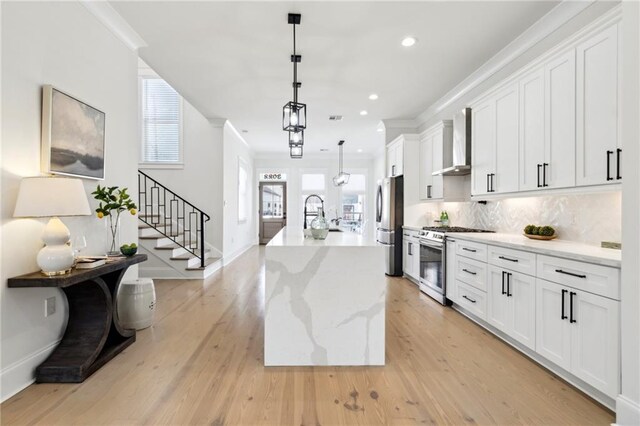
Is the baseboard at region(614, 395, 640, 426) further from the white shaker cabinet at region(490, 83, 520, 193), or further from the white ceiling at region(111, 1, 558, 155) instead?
the white ceiling at region(111, 1, 558, 155)

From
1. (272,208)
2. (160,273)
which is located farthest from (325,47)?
(272,208)

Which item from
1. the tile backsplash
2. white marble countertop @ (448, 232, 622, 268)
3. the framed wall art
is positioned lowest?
white marble countertop @ (448, 232, 622, 268)

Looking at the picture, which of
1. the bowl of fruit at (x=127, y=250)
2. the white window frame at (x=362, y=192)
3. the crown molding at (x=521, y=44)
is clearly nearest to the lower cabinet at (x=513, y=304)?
the crown molding at (x=521, y=44)

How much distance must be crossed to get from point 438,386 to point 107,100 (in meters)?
3.69

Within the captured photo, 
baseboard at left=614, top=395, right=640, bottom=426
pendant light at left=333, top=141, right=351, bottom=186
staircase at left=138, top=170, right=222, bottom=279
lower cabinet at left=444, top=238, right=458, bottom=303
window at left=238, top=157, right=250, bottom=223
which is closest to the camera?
baseboard at left=614, top=395, right=640, bottom=426

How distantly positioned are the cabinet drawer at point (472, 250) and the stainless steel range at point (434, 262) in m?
0.35

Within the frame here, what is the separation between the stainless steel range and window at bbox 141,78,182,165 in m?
5.07

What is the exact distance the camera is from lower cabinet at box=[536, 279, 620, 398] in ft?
6.10

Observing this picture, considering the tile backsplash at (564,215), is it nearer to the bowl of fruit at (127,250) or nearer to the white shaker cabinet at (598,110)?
the white shaker cabinet at (598,110)

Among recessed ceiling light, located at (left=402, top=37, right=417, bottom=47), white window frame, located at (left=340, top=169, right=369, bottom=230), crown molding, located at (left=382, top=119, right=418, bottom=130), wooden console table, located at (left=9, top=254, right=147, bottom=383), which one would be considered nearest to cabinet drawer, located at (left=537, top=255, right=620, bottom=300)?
recessed ceiling light, located at (left=402, top=37, right=417, bottom=47)

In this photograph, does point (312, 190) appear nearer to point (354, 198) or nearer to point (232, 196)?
point (354, 198)

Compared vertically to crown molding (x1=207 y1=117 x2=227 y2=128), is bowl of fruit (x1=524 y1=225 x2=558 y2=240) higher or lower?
lower

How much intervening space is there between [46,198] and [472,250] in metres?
3.64

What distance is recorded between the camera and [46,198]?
205cm
